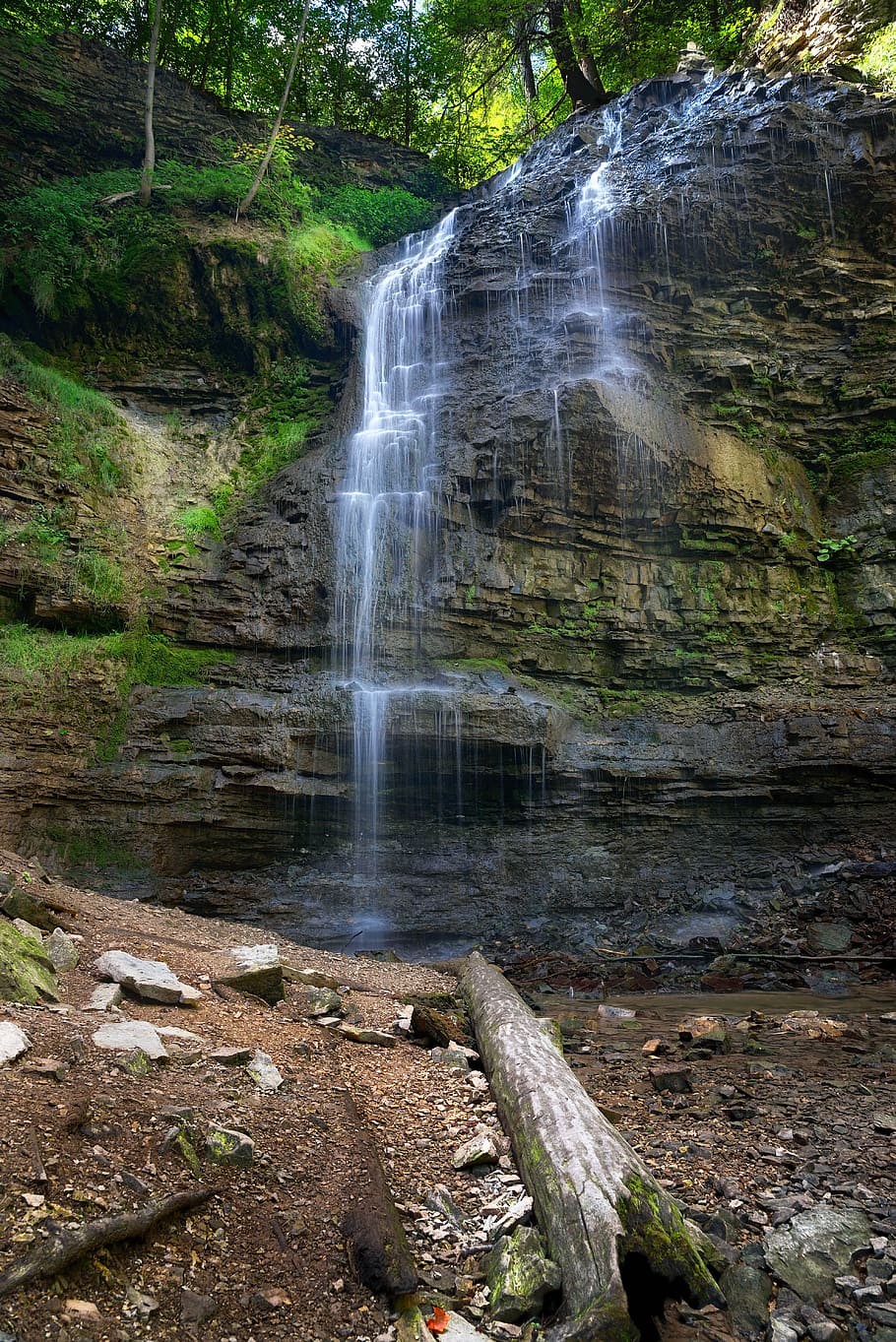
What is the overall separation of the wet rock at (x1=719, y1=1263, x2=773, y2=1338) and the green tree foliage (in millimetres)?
22589

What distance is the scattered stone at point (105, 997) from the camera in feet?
12.3

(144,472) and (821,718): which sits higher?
(144,472)

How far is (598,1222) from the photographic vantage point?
7.98 feet

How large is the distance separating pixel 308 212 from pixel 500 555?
1124 cm

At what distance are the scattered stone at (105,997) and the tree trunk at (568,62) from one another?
2282 cm

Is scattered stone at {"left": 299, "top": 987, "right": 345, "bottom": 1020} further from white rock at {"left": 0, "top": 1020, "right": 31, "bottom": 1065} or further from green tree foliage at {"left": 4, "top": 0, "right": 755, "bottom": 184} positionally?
green tree foliage at {"left": 4, "top": 0, "right": 755, "bottom": 184}

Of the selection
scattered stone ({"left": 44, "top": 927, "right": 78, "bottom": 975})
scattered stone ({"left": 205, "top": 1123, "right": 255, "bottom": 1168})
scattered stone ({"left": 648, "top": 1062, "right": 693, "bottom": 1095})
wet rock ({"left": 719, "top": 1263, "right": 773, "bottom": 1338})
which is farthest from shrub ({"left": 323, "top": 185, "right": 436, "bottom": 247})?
wet rock ({"left": 719, "top": 1263, "right": 773, "bottom": 1338})

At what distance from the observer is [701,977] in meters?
9.09

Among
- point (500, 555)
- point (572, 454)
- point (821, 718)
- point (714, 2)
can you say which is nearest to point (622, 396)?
point (572, 454)

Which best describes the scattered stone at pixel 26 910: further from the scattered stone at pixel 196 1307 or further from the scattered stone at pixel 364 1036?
the scattered stone at pixel 196 1307

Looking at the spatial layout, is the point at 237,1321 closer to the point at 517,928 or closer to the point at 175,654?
the point at 517,928

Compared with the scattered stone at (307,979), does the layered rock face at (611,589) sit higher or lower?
higher

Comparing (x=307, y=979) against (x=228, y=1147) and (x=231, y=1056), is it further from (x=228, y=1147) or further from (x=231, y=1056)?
(x=228, y=1147)

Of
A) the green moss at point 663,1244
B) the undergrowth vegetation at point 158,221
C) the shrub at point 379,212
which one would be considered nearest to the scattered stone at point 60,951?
the green moss at point 663,1244
